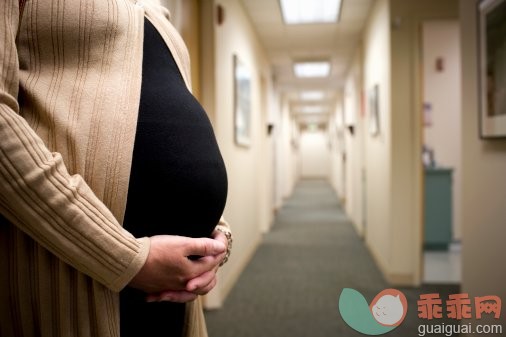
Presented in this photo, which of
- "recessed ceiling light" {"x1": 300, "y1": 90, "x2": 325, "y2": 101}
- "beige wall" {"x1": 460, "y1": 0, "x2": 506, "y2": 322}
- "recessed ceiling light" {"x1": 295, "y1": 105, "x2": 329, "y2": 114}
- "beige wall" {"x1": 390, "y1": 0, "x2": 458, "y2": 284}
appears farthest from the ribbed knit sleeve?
"recessed ceiling light" {"x1": 295, "y1": 105, "x2": 329, "y2": 114}

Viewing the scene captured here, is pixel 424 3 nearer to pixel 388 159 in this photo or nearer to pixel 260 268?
pixel 388 159

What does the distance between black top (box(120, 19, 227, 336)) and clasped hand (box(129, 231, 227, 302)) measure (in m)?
0.05

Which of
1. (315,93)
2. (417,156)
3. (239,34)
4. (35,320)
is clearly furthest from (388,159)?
(315,93)

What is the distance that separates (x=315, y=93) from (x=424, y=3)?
5.95 metres

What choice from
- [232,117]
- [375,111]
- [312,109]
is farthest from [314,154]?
[232,117]

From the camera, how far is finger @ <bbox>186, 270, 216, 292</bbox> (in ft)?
1.83

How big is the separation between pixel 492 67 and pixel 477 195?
521 millimetres

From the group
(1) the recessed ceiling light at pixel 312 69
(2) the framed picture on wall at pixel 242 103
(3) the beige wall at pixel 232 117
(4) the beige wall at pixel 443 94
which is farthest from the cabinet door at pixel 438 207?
(1) the recessed ceiling light at pixel 312 69

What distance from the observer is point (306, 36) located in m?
4.48

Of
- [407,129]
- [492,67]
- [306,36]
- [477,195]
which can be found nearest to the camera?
[492,67]

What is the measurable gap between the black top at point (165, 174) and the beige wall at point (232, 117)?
1.69 m

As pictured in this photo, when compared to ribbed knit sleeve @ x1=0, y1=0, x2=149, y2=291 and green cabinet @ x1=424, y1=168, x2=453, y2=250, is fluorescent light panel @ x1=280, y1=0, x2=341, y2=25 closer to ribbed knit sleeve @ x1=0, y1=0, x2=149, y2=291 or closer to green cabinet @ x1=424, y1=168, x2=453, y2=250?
green cabinet @ x1=424, y1=168, x2=453, y2=250

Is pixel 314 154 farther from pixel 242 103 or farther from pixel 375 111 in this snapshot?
pixel 242 103

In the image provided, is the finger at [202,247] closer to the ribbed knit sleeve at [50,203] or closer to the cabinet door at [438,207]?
the ribbed knit sleeve at [50,203]
